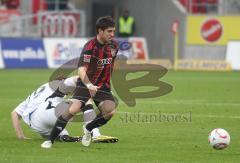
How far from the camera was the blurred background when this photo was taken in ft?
113

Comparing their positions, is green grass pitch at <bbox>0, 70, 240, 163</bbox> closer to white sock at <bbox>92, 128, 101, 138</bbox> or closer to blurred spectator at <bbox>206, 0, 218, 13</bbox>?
white sock at <bbox>92, 128, 101, 138</bbox>

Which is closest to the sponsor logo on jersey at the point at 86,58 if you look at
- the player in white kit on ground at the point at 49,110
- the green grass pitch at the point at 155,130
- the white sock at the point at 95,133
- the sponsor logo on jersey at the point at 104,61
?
the sponsor logo on jersey at the point at 104,61

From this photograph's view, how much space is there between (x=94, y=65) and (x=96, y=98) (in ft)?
1.91

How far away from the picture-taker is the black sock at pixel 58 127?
12328 mm

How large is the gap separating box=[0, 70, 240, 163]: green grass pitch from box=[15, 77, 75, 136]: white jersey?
0.95 feet

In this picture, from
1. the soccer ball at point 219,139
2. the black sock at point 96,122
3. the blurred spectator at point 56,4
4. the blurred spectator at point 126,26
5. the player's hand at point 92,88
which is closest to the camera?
the soccer ball at point 219,139

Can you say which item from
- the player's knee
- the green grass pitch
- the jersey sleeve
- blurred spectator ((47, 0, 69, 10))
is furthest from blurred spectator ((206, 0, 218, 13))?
the player's knee

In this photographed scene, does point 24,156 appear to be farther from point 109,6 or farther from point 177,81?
point 109,6

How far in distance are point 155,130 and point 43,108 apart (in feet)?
8.64

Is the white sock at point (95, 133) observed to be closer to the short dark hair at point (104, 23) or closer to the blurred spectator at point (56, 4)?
the short dark hair at point (104, 23)

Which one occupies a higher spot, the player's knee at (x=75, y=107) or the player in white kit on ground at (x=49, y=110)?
the player's knee at (x=75, y=107)

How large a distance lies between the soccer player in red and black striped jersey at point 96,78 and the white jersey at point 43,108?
1.53 ft

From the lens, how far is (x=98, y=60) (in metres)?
12.6

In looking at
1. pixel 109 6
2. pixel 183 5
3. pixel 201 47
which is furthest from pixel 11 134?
pixel 109 6
